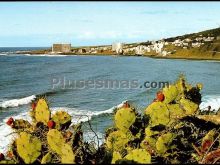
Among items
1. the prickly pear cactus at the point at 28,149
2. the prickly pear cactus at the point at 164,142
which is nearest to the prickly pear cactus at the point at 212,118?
the prickly pear cactus at the point at 164,142

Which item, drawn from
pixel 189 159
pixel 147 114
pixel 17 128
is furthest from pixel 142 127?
pixel 17 128

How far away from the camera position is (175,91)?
7.06 m

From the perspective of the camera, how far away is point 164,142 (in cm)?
→ 565

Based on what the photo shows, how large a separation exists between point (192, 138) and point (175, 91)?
86 centimetres

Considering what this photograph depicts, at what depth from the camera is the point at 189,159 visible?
585cm

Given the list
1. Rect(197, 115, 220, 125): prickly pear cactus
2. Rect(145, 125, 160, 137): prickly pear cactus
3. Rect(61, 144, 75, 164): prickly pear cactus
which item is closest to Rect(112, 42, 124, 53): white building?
Rect(197, 115, 220, 125): prickly pear cactus

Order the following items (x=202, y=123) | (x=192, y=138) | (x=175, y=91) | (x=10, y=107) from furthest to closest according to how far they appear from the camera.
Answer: (x=10, y=107) < (x=202, y=123) < (x=175, y=91) < (x=192, y=138)

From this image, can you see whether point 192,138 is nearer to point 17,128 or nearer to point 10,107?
point 17,128

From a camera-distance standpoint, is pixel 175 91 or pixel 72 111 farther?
pixel 72 111

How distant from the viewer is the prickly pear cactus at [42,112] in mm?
6059

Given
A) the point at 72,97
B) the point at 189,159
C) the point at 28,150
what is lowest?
the point at 72,97

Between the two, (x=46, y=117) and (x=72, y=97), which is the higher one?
(x=46, y=117)

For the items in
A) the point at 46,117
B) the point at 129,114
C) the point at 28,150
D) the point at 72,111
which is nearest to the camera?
the point at 28,150

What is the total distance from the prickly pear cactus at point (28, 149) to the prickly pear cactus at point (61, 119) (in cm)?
141
